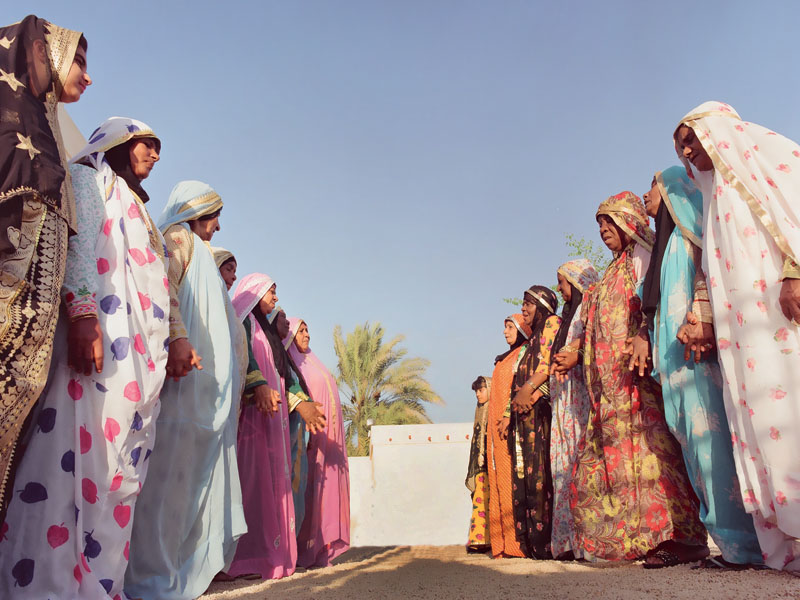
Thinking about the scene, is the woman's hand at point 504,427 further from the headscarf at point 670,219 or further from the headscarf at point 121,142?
the headscarf at point 121,142

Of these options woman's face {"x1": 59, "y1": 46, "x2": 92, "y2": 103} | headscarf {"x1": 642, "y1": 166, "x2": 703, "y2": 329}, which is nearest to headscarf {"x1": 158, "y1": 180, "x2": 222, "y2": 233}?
woman's face {"x1": 59, "y1": 46, "x2": 92, "y2": 103}

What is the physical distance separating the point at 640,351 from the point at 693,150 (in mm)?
1084

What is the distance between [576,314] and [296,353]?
2947 mm

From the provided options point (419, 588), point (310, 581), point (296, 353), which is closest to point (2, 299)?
point (419, 588)

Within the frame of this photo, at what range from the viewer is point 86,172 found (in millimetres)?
2799

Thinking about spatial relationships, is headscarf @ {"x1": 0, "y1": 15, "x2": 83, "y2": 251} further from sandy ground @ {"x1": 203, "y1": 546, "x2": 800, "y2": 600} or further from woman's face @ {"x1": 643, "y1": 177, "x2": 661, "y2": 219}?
woman's face @ {"x1": 643, "y1": 177, "x2": 661, "y2": 219}

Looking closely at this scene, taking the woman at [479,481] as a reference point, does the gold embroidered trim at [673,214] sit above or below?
above

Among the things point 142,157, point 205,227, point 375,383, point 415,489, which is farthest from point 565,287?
point 375,383

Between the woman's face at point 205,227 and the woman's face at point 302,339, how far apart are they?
254cm

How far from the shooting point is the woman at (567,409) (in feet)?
15.6

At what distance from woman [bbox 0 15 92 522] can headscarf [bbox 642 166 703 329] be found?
9.28 ft

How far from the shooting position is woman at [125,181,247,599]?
309cm

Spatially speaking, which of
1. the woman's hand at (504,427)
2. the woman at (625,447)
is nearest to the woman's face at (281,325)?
the woman's hand at (504,427)

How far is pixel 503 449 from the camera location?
5.95m
